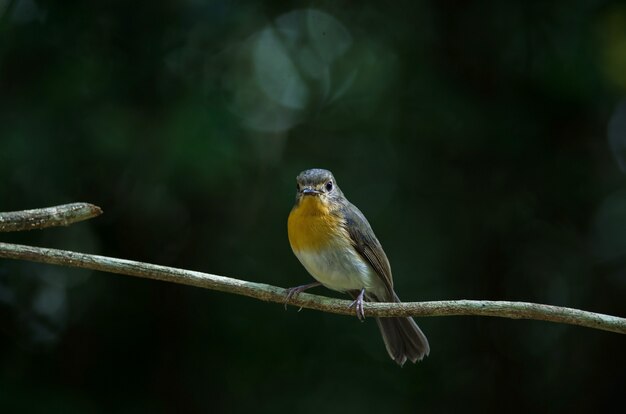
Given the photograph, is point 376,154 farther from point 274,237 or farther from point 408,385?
point 408,385

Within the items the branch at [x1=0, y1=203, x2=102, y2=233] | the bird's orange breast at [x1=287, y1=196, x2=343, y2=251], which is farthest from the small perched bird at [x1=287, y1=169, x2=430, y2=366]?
the branch at [x1=0, y1=203, x2=102, y2=233]

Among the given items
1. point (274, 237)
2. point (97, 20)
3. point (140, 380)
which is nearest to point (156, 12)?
point (97, 20)

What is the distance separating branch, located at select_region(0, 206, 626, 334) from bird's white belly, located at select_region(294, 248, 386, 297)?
3.56ft

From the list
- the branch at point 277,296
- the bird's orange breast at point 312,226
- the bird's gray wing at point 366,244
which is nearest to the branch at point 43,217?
the branch at point 277,296

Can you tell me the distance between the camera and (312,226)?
4.02 meters

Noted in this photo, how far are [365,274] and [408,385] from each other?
136cm

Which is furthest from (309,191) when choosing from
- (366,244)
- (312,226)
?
(366,244)

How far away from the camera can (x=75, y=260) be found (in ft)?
8.87

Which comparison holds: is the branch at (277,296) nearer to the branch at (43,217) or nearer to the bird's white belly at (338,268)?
the branch at (43,217)

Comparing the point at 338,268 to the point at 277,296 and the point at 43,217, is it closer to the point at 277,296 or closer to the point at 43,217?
the point at 277,296

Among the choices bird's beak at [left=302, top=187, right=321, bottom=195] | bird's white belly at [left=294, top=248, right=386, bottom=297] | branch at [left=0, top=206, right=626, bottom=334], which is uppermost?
bird's beak at [left=302, top=187, right=321, bottom=195]

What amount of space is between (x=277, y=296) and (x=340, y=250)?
1.19 metres

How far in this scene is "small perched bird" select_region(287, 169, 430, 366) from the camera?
4.03 m

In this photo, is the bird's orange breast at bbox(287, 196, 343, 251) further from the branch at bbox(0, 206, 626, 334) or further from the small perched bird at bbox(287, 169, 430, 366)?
the branch at bbox(0, 206, 626, 334)
